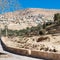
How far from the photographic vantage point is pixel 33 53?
25.5 m

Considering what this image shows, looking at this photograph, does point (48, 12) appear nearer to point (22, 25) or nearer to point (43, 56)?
point (22, 25)

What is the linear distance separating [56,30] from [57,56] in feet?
139

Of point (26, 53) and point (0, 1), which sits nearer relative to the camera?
point (0, 1)

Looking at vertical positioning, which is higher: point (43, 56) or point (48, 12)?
point (48, 12)

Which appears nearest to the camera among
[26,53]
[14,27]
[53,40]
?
[26,53]

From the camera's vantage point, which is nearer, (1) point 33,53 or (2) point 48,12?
(1) point 33,53

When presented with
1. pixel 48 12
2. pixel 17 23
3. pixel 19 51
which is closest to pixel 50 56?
pixel 19 51

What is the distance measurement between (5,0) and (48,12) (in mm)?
176656

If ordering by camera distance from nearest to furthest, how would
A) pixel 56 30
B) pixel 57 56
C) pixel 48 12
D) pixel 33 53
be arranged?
1. pixel 57 56
2. pixel 33 53
3. pixel 56 30
4. pixel 48 12

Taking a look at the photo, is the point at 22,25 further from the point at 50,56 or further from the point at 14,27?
the point at 50,56

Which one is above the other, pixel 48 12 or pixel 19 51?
pixel 48 12

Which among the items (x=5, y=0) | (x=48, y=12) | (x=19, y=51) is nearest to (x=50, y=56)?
(x=5, y=0)

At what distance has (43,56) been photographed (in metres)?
22.7

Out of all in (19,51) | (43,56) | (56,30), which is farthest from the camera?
(56,30)
